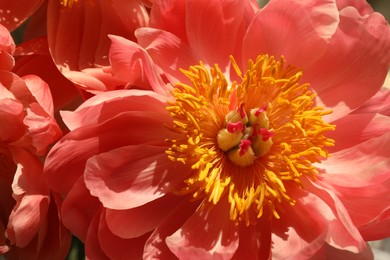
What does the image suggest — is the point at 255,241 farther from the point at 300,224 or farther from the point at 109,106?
the point at 109,106

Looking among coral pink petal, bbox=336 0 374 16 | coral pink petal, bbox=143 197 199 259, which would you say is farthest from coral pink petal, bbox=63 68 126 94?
coral pink petal, bbox=336 0 374 16

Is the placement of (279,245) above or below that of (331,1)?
below

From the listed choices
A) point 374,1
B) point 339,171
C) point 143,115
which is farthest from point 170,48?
point 374,1

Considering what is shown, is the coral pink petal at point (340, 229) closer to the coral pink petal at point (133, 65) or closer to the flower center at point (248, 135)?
the flower center at point (248, 135)

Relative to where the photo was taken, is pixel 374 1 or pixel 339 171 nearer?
pixel 339 171

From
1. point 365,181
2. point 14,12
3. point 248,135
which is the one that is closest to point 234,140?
point 248,135

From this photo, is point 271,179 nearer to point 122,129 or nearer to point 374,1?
point 122,129
